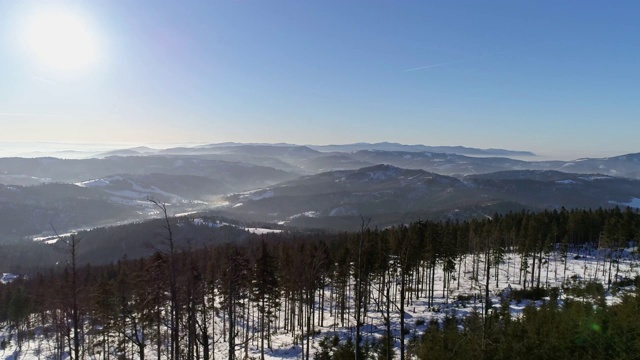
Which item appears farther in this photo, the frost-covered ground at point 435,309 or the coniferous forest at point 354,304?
the frost-covered ground at point 435,309

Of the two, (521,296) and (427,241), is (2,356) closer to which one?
(427,241)

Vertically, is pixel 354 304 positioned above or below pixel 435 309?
below

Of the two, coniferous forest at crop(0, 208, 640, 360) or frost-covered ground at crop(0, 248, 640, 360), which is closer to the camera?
coniferous forest at crop(0, 208, 640, 360)

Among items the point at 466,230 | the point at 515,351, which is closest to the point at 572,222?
the point at 466,230

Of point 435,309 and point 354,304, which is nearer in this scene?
point 435,309
